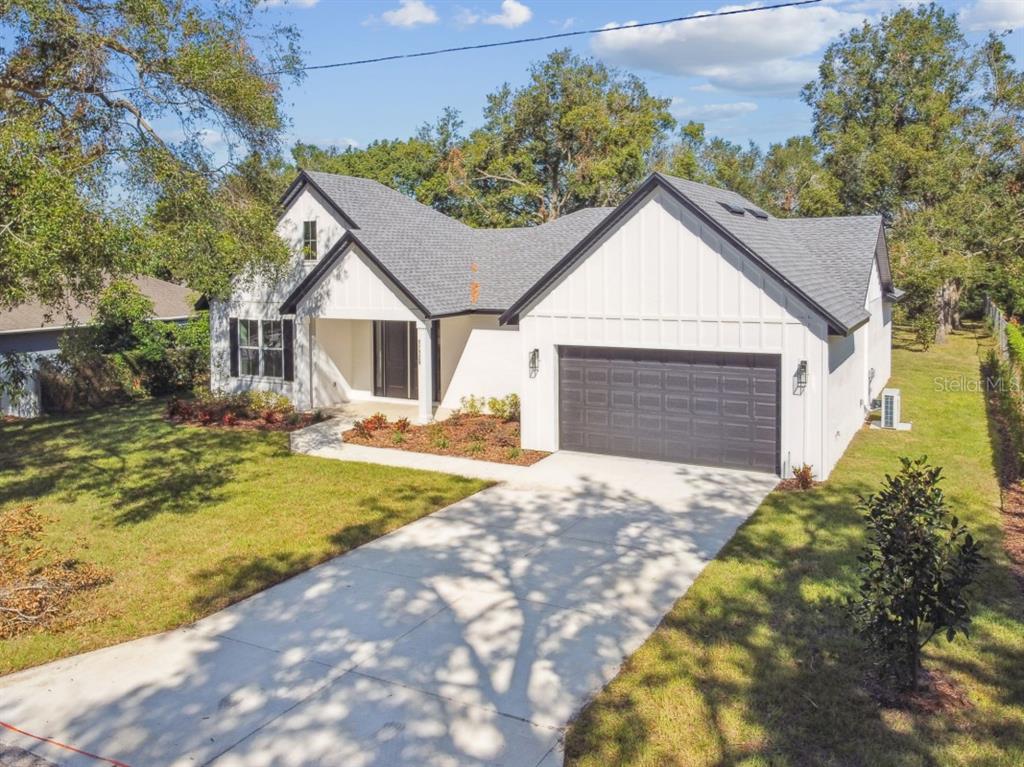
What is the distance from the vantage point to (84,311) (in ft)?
87.3

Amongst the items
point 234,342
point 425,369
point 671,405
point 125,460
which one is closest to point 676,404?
point 671,405

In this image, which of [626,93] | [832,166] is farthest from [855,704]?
[626,93]

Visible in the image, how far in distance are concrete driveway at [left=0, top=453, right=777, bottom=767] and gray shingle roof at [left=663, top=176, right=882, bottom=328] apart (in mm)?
5114

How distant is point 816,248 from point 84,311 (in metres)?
23.1

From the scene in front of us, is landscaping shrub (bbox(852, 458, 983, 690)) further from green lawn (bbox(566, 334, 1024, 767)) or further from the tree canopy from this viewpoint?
the tree canopy

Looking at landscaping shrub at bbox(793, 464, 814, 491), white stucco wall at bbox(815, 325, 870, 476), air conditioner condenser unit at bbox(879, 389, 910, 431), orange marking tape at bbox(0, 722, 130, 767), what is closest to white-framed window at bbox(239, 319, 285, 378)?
landscaping shrub at bbox(793, 464, 814, 491)

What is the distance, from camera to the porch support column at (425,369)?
60.0 feet

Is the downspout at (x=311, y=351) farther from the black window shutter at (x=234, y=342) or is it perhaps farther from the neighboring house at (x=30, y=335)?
the neighboring house at (x=30, y=335)

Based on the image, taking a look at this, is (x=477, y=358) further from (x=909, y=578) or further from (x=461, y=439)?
(x=909, y=578)

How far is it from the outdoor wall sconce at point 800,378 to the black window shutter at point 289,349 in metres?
13.2

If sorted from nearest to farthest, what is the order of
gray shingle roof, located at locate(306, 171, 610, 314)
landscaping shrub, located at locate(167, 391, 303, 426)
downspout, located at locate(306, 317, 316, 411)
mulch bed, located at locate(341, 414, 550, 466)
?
mulch bed, located at locate(341, 414, 550, 466)
gray shingle roof, located at locate(306, 171, 610, 314)
landscaping shrub, located at locate(167, 391, 303, 426)
downspout, located at locate(306, 317, 316, 411)

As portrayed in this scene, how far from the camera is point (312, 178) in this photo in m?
20.6

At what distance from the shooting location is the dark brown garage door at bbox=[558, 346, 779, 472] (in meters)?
13.9

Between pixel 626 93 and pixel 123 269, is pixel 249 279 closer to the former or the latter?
pixel 123 269
